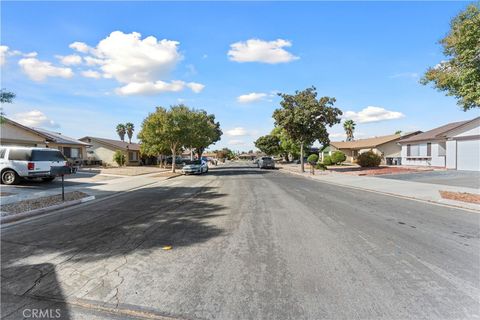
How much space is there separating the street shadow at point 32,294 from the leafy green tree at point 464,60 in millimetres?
12480

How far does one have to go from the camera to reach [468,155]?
2586 centimetres

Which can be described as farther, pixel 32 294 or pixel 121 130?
pixel 121 130

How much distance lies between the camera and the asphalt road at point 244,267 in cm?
347

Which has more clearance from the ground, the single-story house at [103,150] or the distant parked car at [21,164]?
the single-story house at [103,150]

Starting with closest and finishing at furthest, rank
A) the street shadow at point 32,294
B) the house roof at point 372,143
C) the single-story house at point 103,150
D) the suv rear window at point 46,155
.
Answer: the street shadow at point 32,294, the suv rear window at point 46,155, the single-story house at point 103,150, the house roof at point 372,143

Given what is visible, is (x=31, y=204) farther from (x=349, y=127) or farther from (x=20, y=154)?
(x=349, y=127)

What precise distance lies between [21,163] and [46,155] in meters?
1.17

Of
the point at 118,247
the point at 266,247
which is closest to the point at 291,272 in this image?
the point at 266,247

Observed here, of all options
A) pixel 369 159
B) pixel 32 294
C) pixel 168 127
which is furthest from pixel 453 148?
pixel 32 294

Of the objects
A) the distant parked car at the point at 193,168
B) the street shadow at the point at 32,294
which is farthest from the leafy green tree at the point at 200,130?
the street shadow at the point at 32,294

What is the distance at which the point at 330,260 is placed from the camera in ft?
16.4

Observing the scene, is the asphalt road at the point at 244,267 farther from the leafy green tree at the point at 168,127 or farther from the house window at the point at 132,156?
the house window at the point at 132,156

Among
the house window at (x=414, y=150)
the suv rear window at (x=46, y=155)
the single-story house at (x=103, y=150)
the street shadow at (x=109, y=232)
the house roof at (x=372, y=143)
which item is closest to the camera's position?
the street shadow at (x=109, y=232)

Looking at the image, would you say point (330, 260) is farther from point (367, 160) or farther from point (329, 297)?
point (367, 160)
